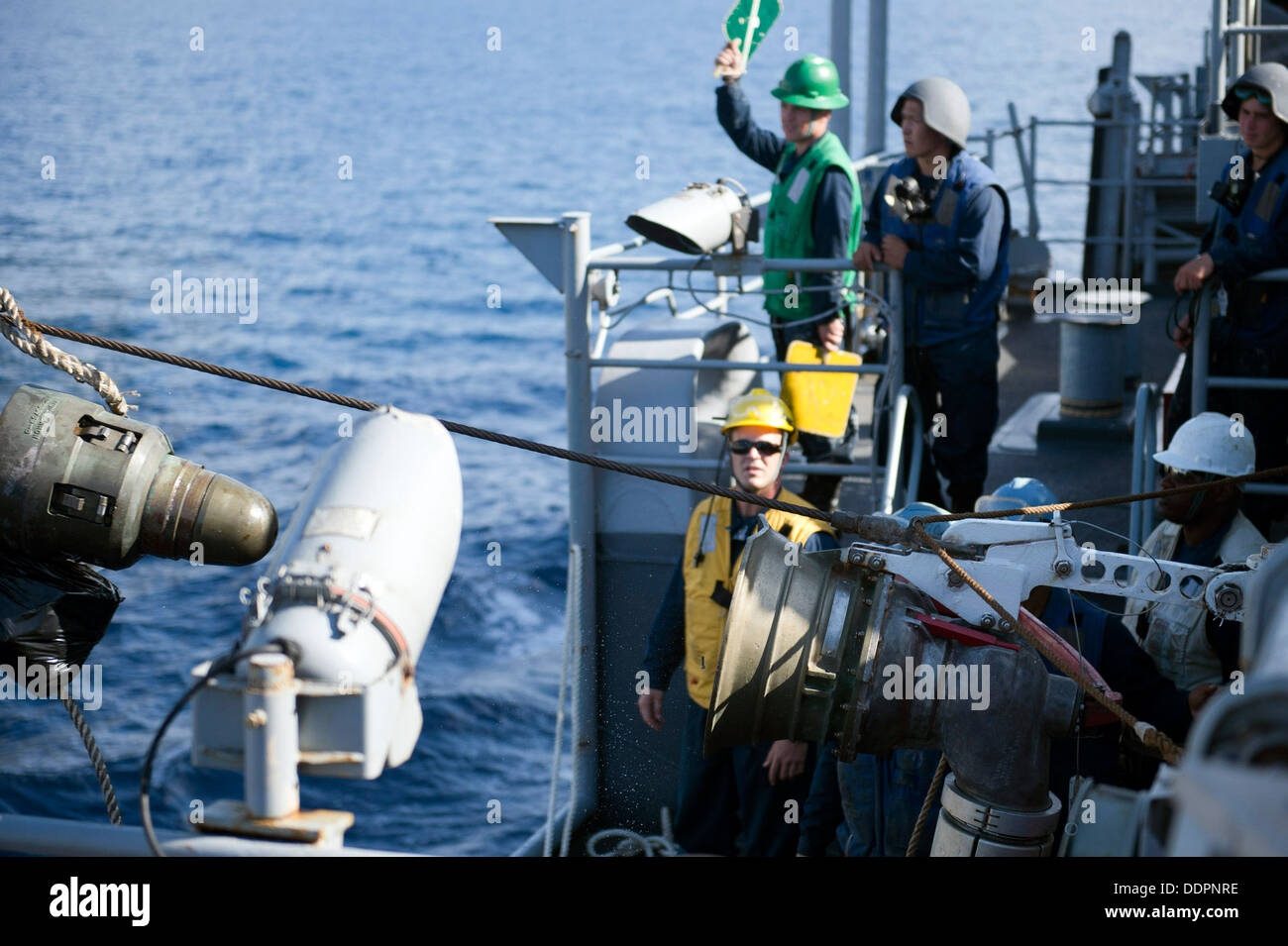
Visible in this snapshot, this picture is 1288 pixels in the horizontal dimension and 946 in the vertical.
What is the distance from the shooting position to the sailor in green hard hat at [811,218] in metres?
7.17

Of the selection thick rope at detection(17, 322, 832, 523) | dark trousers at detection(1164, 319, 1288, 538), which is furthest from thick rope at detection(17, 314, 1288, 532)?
dark trousers at detection(1164, 319, 1288, 538)

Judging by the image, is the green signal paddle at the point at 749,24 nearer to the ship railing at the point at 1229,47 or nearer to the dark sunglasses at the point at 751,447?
the ship railing at the point at 1229,47

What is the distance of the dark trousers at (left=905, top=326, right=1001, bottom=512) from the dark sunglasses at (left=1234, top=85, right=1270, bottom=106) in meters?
1.41

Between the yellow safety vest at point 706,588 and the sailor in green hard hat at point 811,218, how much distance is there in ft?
4.71

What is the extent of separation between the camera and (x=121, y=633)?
19.6 metres

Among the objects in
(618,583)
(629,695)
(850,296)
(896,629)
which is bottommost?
(629,695)

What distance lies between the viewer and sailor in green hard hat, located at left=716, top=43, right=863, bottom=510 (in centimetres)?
717

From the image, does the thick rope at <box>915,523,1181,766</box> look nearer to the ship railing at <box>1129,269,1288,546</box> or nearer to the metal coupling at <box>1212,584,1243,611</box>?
the metal coupling at <box>1212,584,1243,611</box>

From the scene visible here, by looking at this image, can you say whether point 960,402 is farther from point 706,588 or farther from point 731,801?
point 731,801

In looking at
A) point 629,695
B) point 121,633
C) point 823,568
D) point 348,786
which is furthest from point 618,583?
point 121,633

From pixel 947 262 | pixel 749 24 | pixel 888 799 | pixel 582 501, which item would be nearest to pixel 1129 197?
pixel 749 24
